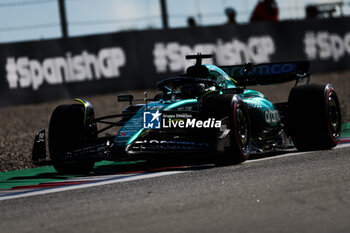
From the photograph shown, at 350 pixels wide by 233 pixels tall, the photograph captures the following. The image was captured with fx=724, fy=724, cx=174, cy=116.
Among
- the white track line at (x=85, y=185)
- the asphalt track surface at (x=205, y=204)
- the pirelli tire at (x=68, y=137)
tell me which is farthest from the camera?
the pirelli tire at (x=68, y=137)

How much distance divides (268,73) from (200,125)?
2687 millimetres

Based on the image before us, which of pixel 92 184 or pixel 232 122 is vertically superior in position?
pixel 232 122

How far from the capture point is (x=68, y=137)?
839cm

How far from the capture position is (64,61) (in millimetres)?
17891

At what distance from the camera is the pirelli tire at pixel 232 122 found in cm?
773

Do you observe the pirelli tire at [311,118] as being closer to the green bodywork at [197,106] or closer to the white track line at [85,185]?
the green bodywork at [197,106]

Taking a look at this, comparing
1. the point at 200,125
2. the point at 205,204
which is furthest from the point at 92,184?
the point at 205,204

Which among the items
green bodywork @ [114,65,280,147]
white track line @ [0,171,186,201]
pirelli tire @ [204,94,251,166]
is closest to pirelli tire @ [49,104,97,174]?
green bodywork @ [114,65,280,147]

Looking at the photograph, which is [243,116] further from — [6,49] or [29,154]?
[6,49]

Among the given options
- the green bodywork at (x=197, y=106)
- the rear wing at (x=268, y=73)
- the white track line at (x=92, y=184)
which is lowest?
the white track line at (x=92, y=184)

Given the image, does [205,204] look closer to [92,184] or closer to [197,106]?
[92,184]

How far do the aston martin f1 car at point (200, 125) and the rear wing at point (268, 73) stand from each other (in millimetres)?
105

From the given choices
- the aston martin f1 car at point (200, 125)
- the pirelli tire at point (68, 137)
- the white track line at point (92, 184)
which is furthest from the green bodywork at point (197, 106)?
the pirelli tire at point (68, 137)

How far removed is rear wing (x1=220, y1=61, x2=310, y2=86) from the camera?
10.1 meters
